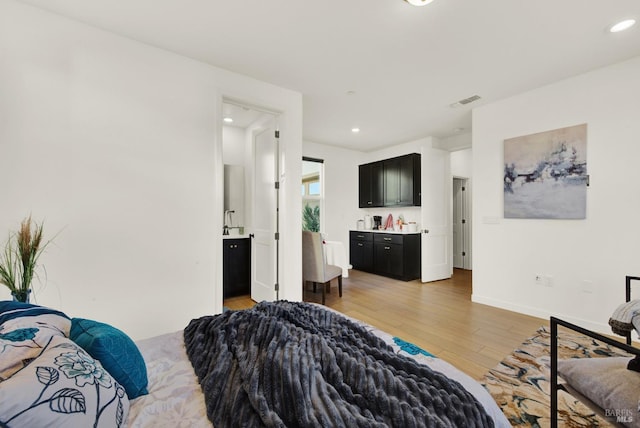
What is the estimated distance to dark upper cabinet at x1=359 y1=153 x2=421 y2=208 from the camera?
4891mm

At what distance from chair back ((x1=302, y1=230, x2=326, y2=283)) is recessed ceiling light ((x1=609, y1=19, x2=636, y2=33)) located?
3172 millimetres

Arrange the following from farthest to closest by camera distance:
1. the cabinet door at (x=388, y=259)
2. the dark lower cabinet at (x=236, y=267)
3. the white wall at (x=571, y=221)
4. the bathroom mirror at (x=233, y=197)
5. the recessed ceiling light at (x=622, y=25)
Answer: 1. the cabinet door at (x=388, y=259)
2. the bathroom mirror at (x=233, y=197)
3. the dark lower cabinet at (x=236, y=267)
4. the white wall at (x=571, y=221)
5. the recessed ceiling light at (x=622, y=25)

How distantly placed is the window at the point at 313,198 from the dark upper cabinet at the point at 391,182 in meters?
1.03

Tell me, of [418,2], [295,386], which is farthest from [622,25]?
[295,386]

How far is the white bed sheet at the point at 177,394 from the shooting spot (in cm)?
87

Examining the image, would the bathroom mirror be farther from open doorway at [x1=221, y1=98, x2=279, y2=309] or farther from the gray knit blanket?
the gray knit blanket

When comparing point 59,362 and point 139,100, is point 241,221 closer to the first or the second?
point 139,100

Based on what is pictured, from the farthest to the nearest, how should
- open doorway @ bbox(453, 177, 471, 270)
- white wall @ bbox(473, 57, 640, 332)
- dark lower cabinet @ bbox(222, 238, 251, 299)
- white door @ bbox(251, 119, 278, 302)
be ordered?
open doorway @ bbox(453, 177, 471, 270)
dark lower cabinet @ bbox(222, 238, 251, 299)
white door @ bbox(251, 119, 278, 302)
white wall @ bbox(473, 57, 640, 332)

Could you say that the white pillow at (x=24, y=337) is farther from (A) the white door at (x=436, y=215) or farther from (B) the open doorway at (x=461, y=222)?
(B) the open doorway at (x=461, y=222)

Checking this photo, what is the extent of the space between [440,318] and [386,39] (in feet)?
9.43

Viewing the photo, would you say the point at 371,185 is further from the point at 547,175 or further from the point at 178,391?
the point at 178,391

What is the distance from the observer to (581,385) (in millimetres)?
1169

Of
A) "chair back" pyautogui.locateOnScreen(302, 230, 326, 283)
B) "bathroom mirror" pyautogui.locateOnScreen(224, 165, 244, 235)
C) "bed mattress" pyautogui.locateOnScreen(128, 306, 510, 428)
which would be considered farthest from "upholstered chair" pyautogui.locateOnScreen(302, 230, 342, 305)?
"bed mattress" pyautogui.locateOnScreen(128, 306, 510, 428)

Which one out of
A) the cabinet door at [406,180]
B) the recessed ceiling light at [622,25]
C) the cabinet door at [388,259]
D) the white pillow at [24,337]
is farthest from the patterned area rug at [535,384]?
the cabinet door at [406,180]
